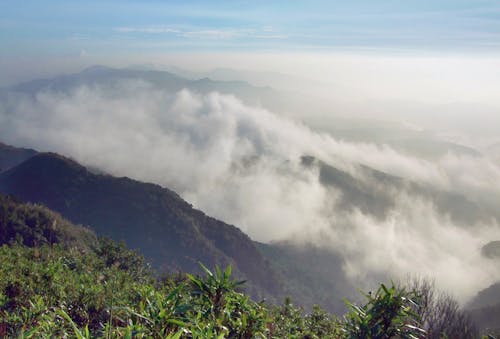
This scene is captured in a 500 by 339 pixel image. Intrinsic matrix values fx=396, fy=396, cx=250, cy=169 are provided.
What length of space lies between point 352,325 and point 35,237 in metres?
103

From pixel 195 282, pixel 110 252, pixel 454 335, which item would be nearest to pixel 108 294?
pixel 195 282

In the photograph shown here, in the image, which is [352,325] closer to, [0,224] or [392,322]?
[392,322]

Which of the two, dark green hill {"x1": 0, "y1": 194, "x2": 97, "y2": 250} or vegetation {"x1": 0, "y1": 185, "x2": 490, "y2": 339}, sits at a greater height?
vegetation {"x1": 0, "y1": 185, "x2": 490, "y2": 339}

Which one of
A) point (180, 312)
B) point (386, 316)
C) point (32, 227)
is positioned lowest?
point (32, 227)

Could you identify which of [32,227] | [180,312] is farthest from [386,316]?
[32,227]

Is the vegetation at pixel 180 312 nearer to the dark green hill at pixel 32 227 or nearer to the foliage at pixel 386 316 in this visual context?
the foliage at pixel 386 316

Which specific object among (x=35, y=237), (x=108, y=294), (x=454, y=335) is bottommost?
(x=35, y=237)

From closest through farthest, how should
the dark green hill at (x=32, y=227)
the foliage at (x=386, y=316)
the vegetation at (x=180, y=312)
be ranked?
the vegetation at (x=180, y=312), the foliage at (x=386, y=316), the dark green hill at (x=32, y=227)

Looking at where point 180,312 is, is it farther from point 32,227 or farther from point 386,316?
point 32,227

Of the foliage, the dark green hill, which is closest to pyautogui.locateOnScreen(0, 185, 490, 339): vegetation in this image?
the foliage

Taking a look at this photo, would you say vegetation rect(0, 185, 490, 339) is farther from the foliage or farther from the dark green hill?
the dark green hill

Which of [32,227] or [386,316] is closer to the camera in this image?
[386,316]

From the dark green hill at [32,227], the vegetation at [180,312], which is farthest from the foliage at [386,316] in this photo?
the dark green hill at [32,227]

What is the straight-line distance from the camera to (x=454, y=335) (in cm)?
2308
